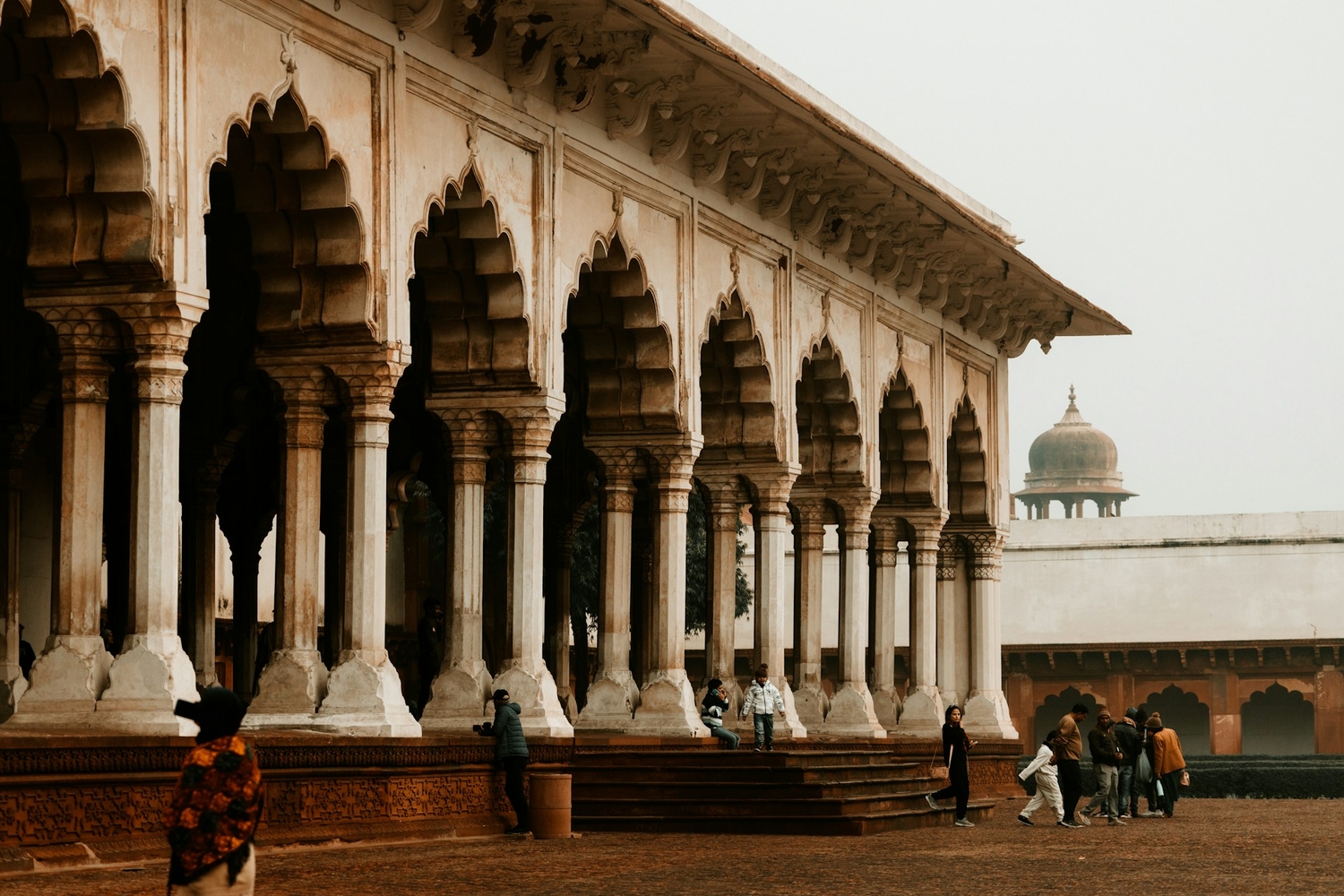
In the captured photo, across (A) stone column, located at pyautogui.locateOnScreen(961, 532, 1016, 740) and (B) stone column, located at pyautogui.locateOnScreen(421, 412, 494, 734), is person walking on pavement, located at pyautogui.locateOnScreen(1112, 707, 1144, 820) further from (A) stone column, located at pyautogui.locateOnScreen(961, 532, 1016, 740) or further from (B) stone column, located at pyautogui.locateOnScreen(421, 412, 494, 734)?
(B) stone column, located at pyautogui.locateOnScreen(421, 412, 494, 734)

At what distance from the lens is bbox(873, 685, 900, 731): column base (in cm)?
2597

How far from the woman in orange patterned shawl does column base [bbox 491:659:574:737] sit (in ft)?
31.6

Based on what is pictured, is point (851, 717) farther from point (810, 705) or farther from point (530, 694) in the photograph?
point (530, 694)

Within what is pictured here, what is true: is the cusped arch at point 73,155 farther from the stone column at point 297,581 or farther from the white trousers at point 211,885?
the white trousers at point 211,885

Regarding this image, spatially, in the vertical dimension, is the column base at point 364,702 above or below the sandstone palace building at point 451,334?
below

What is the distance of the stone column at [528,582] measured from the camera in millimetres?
16656

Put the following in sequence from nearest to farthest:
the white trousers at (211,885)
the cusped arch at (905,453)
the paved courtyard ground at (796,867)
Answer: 1. the white trousers at (211,885)
2. the paved courtyard ground at (796,867)
3. the cusped arch at (905,453)

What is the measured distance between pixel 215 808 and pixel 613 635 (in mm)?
12212

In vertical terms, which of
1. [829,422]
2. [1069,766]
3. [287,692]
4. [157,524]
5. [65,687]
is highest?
[829,422]

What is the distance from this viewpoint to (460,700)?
53.9ft

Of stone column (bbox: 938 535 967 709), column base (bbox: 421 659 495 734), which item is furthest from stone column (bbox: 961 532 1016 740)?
column base (bbox: 421 659 495 734)

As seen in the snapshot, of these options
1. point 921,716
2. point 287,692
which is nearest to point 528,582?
point 287,692

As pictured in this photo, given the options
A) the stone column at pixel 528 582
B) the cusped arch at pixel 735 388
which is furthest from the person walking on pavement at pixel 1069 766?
the stone column at pixel 528 582

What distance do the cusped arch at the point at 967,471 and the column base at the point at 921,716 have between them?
7.91 feet
